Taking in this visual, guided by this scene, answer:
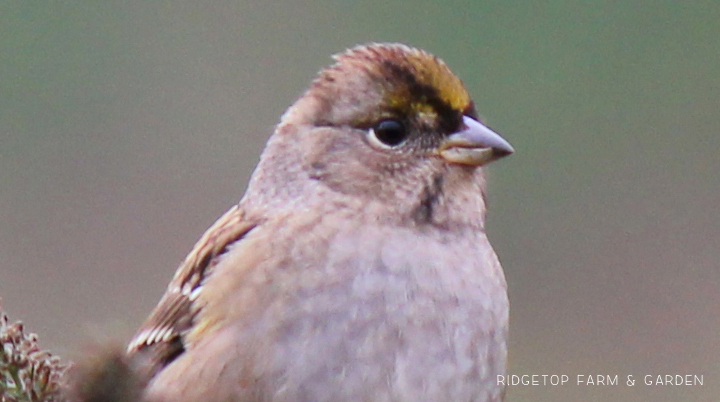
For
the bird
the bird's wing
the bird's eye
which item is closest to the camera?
the bird

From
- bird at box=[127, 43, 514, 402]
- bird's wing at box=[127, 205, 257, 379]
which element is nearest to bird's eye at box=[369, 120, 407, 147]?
bird at box=[127, 43, 514, 402]

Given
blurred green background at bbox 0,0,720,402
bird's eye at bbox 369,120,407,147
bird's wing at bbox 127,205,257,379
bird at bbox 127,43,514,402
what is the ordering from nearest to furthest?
bird at bbox 127,43,514,402, bird's wing at bbox 127,205,257,379, bird's eye at bbox 369,120,407,147, blurred green background at bbox 0,0,720,402

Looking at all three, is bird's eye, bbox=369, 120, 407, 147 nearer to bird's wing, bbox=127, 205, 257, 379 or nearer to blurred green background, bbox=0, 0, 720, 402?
bird's wing, bbox=127, 205, 257, 379

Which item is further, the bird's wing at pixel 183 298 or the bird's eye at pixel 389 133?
the bird's eye at pixel 389 133

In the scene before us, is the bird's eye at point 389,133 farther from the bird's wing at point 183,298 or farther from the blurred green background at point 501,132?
the blurred green background at point 501,132

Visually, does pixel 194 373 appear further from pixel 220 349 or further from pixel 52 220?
pixel 52 220

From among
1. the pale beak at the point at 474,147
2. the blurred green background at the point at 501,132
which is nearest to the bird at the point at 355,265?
the pale beak at the point at 474,147

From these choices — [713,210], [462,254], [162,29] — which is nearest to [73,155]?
[162,29]
